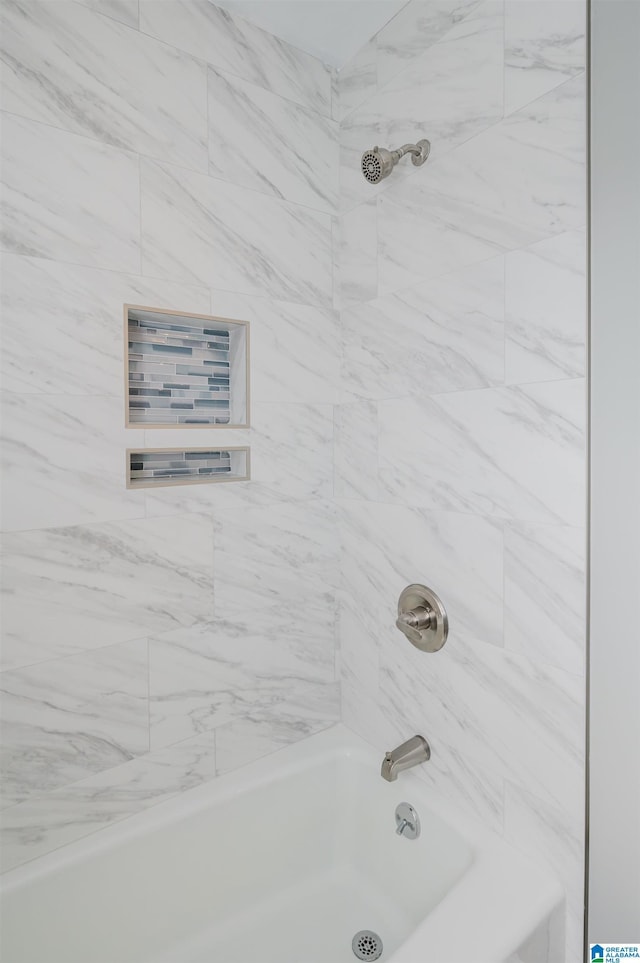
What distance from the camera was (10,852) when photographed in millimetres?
1202

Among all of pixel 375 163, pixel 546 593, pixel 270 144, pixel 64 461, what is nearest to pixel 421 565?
pixel 546 593

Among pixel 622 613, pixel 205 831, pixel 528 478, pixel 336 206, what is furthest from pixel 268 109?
pixel 205 831

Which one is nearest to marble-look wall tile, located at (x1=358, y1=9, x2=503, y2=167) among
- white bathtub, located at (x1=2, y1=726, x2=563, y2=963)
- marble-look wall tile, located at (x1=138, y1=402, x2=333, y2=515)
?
marble-look wall tile, located at (x1=138, y1=402, x2=333, y2=515)

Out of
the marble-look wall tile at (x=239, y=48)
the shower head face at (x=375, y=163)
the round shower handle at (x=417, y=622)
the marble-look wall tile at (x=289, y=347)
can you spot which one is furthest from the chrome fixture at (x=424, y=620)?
the marble-look wall tile at (x=239, y=48)

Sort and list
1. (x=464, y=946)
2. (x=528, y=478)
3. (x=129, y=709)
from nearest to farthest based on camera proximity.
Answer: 1. (x=464, y=946)
2. (x=528, y=478)
3. (x=129, y=709)

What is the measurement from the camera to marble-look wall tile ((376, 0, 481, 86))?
51.1 inches

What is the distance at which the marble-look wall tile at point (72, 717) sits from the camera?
1198mm

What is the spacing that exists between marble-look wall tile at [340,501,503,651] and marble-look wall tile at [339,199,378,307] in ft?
2.23

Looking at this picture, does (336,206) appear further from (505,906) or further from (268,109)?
(505,906)

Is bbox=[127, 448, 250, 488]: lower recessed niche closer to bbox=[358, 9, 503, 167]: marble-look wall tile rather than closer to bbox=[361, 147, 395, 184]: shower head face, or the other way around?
bbox=[361, 147, 395, 184]: shower head face

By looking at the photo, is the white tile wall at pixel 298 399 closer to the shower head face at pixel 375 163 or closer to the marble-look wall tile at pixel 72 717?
the marble-look wall tile at pixel 72 717

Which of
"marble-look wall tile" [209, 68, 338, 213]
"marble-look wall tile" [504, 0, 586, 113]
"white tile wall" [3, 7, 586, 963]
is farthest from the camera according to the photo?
"marble-look wall tile" [209, 68, 338, 213]

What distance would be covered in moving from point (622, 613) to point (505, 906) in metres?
1.05

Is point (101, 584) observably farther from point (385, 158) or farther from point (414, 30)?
point (414, 30)
